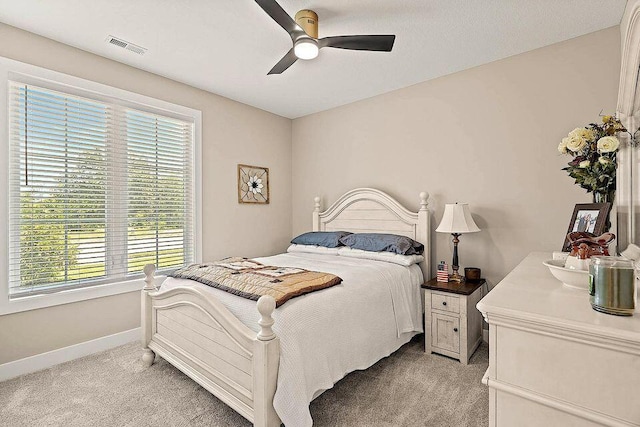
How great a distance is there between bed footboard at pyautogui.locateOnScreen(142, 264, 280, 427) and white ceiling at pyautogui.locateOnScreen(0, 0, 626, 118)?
189 cm

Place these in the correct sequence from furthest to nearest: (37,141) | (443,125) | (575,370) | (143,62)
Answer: (443,125)
(143,62)
(37,141)
(575,370)

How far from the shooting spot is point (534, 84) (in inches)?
109

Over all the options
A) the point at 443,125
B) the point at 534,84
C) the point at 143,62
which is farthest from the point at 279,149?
the point at 534,84

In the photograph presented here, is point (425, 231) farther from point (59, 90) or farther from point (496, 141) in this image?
point (59, 90)

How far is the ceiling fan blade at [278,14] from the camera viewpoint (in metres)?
1.77

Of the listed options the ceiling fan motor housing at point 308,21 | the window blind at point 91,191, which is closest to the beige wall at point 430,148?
the window blind at point 91,191

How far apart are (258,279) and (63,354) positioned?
195 centimetres

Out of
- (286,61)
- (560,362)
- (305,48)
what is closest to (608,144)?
(560,362)

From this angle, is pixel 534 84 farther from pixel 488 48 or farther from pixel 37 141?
pixel 37 141

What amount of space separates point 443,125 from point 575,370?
2.83m

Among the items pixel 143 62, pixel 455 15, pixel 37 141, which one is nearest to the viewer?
pixel 455 15

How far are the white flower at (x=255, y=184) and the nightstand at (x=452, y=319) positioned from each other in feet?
8.04

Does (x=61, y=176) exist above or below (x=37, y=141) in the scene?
below

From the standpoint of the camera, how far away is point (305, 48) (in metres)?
2.15
